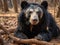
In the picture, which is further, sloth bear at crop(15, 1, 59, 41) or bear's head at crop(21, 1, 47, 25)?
sloth bear at crop(15, 1, 59, 41)

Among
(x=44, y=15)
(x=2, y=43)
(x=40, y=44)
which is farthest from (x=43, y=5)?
(x=2, y=43)

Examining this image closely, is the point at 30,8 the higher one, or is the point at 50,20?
the point at 30,8

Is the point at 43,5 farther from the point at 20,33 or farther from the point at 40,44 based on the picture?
the point at 40,44

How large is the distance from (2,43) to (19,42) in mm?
412

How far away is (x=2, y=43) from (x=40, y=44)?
77 cm

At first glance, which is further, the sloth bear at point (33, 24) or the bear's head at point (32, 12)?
the sloth bear at point (33, 24)

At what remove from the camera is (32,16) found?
5.23 metres

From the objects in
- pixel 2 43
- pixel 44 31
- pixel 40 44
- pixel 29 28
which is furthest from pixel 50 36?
pixel 2 43

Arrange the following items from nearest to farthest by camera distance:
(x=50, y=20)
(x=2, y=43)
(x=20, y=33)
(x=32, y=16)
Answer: (x=2, y=43) < (x=32, y=16) < (x=20, y=33) < (x=50, y=20)

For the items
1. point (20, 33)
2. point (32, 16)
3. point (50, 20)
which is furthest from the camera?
point (50, 20)

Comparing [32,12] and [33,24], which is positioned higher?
[32,12]

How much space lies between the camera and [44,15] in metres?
5.68

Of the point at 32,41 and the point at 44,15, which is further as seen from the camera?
the point at 44,15

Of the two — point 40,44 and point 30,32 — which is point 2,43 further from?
point 30,32
